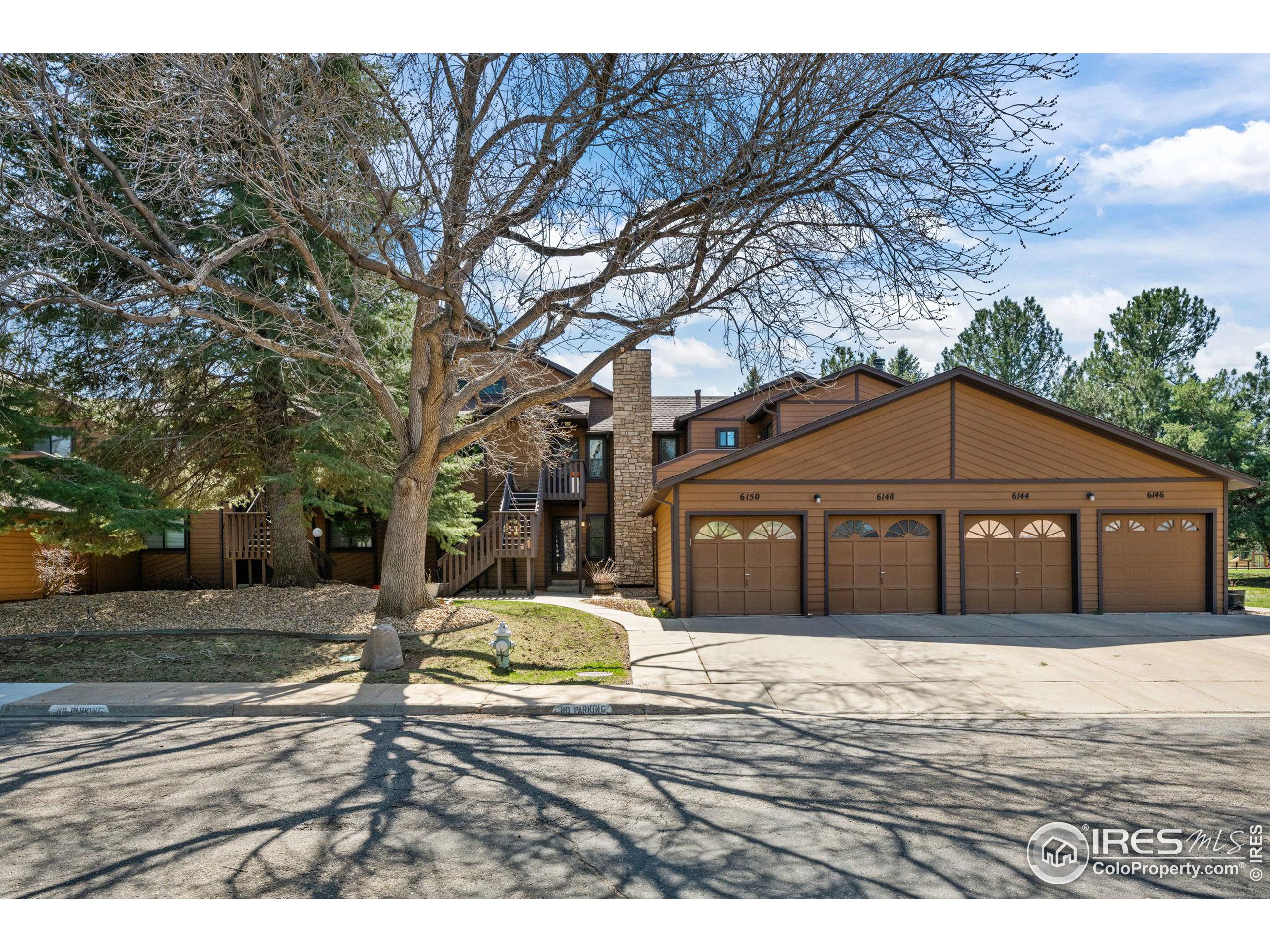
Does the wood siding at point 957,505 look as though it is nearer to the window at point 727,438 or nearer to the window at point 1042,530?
the window at point 1042,530

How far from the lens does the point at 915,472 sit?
627 inches

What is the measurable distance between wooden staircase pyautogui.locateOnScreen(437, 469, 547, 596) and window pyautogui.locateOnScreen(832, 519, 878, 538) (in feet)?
25.5

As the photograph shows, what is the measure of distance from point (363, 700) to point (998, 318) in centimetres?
3786

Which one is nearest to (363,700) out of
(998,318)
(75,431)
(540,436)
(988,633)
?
(540,436)

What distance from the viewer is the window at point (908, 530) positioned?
16.0m

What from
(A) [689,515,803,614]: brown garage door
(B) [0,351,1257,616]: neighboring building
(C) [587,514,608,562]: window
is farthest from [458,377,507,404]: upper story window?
(A) [689,515,803,614]: brown garage door

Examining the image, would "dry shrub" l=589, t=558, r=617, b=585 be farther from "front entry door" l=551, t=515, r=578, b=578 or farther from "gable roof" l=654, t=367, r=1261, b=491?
"gable roof" l=654, t=367, r=1261, b=491

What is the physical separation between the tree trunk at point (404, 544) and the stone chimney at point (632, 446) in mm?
9969

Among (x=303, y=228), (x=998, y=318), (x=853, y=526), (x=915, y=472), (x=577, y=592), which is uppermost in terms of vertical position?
(x=998, y=318)

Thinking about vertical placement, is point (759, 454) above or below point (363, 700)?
above

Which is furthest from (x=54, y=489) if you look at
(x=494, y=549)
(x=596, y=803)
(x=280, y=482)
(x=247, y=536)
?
(x=494, y=549)

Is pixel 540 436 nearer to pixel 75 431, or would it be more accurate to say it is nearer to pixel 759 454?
pixel 759 454

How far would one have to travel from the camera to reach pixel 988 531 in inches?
632

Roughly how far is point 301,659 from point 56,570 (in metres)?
11.2
